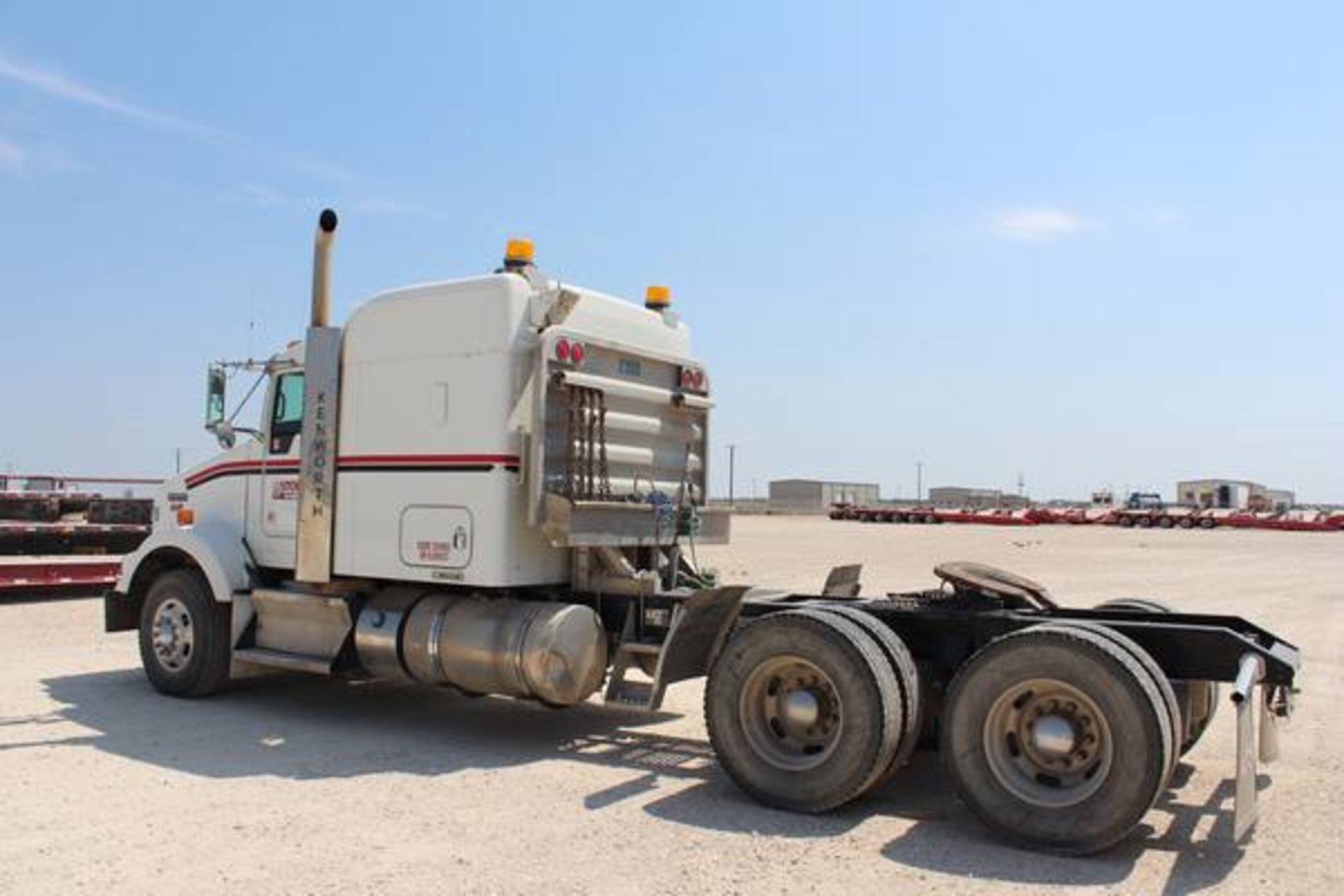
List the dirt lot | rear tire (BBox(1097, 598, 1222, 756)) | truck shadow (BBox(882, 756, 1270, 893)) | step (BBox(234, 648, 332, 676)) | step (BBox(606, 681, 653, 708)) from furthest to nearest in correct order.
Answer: step (BBox(234, 648, 332, 676))
step (BBox(606, 681, 653, 708))
rear tire (BBox(1097, 598, 1222, 756))
truck shadow (BBox(882, 756, 1270, 893))
the dirt lot

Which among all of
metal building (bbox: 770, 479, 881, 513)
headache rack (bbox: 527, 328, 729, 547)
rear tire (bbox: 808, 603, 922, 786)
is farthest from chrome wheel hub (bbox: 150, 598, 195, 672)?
metal building (bbox: 770, 479, 881, 513)

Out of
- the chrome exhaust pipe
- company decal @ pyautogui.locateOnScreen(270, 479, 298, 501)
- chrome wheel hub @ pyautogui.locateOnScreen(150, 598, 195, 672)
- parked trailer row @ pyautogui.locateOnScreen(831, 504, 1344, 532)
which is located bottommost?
chrome wheel hub @ pyautogui.locateOnScreen(150, 598, 195, 672)

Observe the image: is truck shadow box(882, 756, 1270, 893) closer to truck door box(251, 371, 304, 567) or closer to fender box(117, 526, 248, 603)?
truck door box(251, 371, 304, 567)

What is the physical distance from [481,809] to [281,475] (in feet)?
13.7

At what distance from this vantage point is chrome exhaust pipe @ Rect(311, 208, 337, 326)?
9.23 m

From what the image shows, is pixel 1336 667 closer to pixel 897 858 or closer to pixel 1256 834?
pixel 1256 834

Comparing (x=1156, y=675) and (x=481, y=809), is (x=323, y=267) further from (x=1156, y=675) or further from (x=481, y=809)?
(x=1156, y=675)

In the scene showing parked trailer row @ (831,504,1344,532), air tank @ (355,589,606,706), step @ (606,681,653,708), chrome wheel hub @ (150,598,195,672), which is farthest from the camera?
parked trailer row @ (831,504,1344,532)

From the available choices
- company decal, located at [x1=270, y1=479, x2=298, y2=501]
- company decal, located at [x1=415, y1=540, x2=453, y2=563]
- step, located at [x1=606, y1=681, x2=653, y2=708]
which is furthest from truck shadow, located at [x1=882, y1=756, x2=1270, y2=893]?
company decal, located at [x1=270, y1=479, x2=298, y2=501]

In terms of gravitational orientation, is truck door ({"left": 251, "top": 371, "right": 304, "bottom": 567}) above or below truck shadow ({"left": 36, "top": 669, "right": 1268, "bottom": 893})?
above

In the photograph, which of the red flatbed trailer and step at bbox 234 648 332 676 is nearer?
step at bbox 234 648 332 676

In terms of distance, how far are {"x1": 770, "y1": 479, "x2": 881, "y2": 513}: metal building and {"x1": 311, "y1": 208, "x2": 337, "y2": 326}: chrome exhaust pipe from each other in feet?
394

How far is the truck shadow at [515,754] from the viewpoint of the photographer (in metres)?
5.81

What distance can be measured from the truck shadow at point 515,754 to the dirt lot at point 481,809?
24 mm
